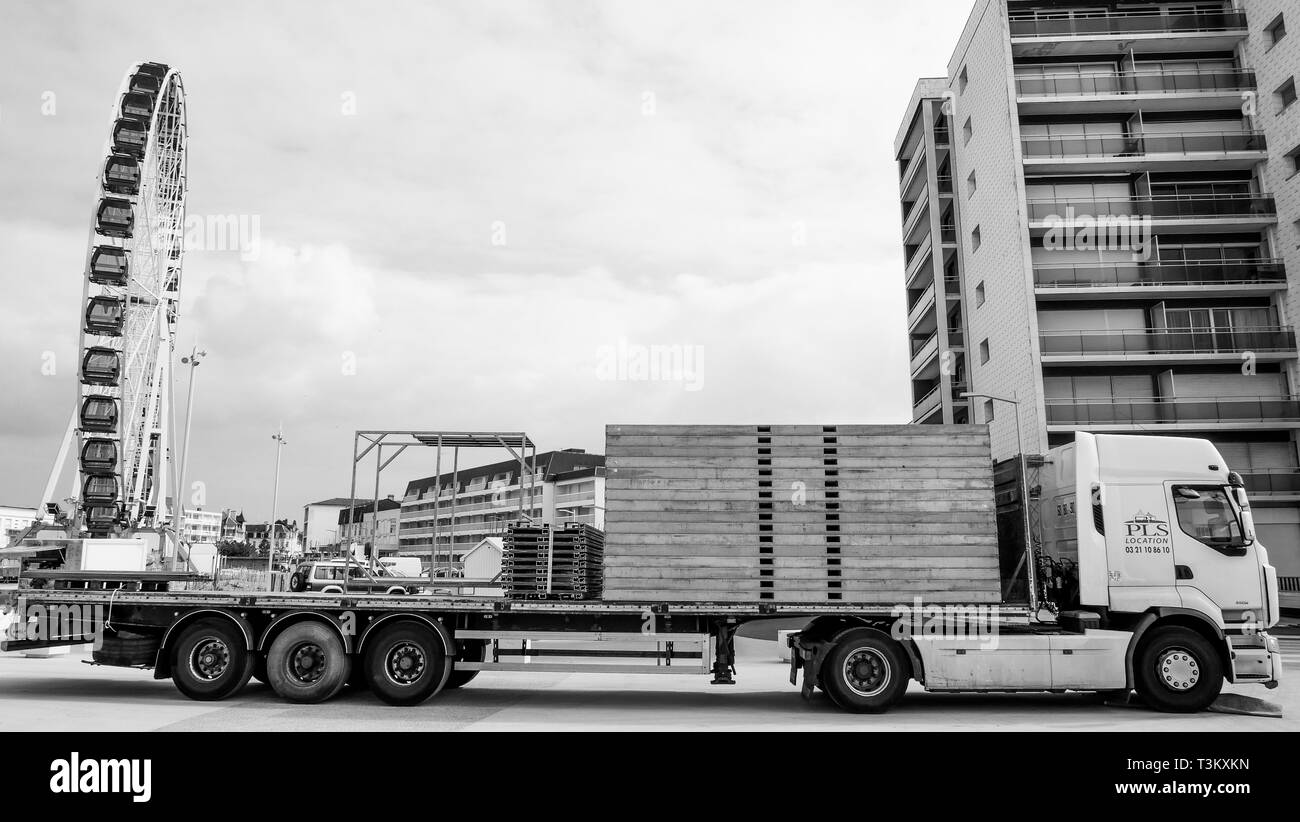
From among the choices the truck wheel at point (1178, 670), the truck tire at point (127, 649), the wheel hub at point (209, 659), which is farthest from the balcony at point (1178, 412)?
the truck tire at point (127, 649)

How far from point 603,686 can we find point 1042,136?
35950 mm

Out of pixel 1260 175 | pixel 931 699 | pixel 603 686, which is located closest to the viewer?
pixel 931 699

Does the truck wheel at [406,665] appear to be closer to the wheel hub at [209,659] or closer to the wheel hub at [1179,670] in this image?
the wheel hub at [209,659]

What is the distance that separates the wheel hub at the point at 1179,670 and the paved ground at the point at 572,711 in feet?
1.45

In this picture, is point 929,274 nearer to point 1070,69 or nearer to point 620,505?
point 1070,69

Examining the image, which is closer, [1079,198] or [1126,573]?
[1126,573]

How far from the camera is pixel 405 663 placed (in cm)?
1210

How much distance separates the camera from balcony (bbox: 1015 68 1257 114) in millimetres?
39375

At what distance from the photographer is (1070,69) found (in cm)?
4128

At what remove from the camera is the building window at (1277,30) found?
3809cm

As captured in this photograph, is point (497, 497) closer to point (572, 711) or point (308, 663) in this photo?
point (308, 663)

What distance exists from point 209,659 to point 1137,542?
12856 mm

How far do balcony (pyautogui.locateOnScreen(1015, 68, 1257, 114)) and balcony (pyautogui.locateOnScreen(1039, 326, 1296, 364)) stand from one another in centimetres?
1044
